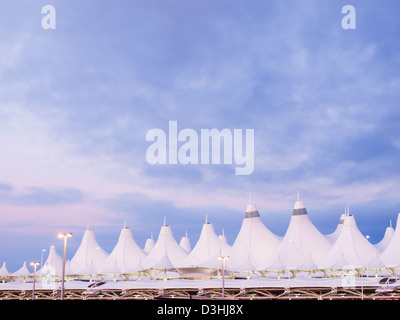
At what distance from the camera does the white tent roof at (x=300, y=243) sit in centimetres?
4322

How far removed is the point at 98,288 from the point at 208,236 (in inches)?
567

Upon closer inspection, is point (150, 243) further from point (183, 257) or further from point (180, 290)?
point (180, 290)

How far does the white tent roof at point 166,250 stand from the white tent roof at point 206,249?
3.13m

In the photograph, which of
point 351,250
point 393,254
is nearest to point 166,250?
point 351,250

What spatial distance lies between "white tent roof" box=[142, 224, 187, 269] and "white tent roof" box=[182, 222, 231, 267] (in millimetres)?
3134

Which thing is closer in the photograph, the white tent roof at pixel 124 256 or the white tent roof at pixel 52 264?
the white tent roof at pixel 124 256

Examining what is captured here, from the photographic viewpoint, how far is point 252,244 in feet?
159

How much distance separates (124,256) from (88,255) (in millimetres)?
6970

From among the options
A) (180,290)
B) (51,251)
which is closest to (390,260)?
(180,290)

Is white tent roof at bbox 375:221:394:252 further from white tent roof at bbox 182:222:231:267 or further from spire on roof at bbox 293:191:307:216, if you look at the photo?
white tent roof at bbox 182:222:231:267

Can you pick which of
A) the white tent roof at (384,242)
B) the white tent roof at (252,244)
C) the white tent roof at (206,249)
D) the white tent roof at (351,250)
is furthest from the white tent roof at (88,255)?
the white tent roof at (384,242)

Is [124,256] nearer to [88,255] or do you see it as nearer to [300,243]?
[88,255]

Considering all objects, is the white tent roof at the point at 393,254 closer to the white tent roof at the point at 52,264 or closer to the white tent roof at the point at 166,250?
the white tent roof at the point at 166,250

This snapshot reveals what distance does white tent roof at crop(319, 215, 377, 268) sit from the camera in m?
40.1
